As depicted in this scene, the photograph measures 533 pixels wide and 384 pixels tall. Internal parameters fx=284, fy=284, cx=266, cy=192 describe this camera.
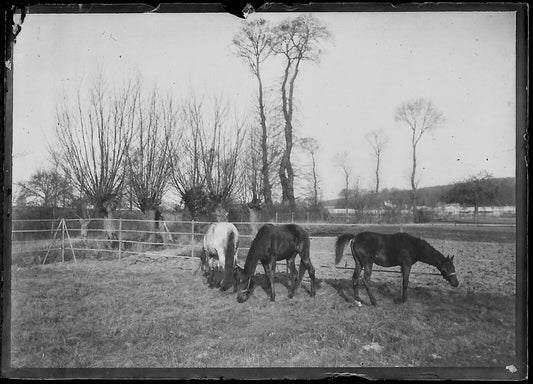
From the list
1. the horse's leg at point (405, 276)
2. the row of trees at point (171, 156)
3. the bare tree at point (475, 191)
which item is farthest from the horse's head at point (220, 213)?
the bare tree at point (475, 191)

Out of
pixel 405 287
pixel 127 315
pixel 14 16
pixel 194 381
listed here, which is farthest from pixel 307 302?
pixel 14 16

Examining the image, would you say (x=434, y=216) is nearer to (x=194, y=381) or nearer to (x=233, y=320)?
(x=233, y=320)

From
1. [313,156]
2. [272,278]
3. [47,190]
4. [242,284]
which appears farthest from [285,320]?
[47,190]

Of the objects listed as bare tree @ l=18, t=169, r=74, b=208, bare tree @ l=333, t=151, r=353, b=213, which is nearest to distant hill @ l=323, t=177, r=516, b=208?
bare tree @ l=333, t=151, r=353, b=213

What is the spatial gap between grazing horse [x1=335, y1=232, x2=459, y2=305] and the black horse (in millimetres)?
280

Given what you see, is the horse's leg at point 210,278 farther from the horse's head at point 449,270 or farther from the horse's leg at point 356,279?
the horse's head at point 449,270

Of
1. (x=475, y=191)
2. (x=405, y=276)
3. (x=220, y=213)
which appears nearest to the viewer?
(x=475, y=191)

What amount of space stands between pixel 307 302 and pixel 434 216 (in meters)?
1.24

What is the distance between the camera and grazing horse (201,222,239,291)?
8.07ft

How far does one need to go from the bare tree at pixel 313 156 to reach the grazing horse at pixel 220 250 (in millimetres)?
742

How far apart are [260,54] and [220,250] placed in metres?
1.68

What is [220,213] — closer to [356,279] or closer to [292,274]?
[292,274]

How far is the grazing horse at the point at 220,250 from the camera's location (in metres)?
2.46

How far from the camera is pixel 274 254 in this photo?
97.4 inches
